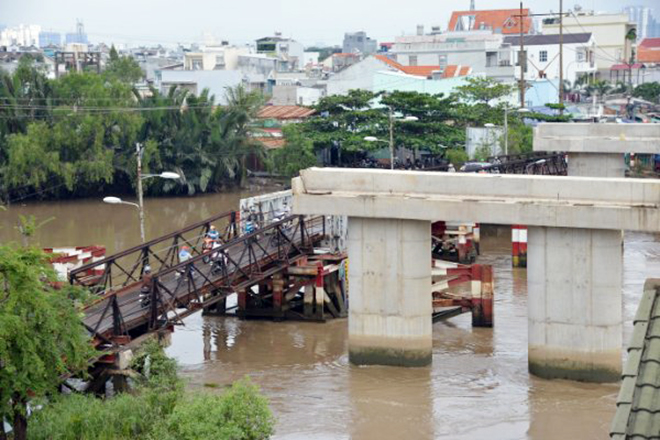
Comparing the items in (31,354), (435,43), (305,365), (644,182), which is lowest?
(305,365)

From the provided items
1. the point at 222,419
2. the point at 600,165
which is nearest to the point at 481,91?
the point at 600,165

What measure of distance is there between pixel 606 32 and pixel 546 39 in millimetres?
25908

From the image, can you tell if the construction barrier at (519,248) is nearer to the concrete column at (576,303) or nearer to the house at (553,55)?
the concrete column at (576,303)

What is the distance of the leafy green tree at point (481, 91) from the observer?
7531 cm

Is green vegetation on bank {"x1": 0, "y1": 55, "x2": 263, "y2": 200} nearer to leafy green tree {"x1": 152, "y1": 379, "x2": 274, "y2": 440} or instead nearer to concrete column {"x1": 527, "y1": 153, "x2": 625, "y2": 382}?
concrete column {"x1": 527, "y1": 153, "x2": 625, "y2": 382}

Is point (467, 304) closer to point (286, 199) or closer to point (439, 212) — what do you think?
point (439, 212)

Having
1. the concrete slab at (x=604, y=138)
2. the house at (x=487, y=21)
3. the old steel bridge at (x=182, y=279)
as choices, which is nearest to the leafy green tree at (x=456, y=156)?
the concrete slab at (x=604, y=138)

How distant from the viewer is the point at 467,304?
3250 centimetres

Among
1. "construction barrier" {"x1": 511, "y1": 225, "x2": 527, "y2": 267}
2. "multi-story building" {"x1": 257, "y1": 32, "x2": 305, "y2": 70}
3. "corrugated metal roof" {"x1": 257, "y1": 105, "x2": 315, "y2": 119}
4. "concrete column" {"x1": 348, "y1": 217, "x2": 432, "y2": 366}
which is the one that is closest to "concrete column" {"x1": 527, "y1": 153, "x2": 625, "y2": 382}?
"concrete column" {"x1": 348, "y1": 217, "x2": 432, "y2": 366}

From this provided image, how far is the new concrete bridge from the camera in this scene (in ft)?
86.3

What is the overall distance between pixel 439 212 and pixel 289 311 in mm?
7953

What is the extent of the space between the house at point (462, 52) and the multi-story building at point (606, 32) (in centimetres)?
2458

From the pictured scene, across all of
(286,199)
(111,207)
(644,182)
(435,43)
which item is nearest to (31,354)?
(644,182)

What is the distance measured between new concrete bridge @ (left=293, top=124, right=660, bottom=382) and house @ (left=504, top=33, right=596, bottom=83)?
251 feet
